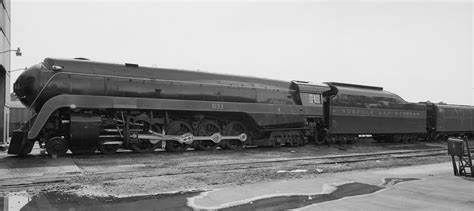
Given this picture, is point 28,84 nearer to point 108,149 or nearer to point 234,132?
point 108,149

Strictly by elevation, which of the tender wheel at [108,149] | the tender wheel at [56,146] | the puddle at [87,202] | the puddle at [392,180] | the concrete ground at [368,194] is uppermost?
the tender wheel at [56,146]

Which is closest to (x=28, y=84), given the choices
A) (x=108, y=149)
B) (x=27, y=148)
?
Result: (x=27, y=148)

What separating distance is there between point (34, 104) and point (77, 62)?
69.3 inches

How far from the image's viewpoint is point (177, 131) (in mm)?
13711

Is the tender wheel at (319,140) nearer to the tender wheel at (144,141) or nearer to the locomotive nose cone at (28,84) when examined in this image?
the tender wheel at (144,141)

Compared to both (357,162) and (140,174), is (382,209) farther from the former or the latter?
(357,162)

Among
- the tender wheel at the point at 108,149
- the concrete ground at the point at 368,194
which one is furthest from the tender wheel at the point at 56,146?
the concrete ground at the point at 368,194

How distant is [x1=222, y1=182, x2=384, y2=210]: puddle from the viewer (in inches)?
228

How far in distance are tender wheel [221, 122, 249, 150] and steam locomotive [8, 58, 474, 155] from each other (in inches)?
1.5

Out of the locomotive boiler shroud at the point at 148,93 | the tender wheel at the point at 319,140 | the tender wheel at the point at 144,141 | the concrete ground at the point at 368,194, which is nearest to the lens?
the concrete ground at the point at 368,194

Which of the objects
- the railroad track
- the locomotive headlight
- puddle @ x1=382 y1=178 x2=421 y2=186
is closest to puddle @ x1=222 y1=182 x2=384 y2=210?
puddle @ x1=382 y1=178 x2=421 y2=186

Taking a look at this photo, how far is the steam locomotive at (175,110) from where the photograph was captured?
11.4 metres

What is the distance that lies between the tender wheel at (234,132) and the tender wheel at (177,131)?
64.1 inches

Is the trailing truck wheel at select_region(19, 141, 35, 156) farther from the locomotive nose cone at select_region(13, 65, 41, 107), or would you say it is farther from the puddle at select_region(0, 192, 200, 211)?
the puddle at select_region(0, 192, 200, 211)
